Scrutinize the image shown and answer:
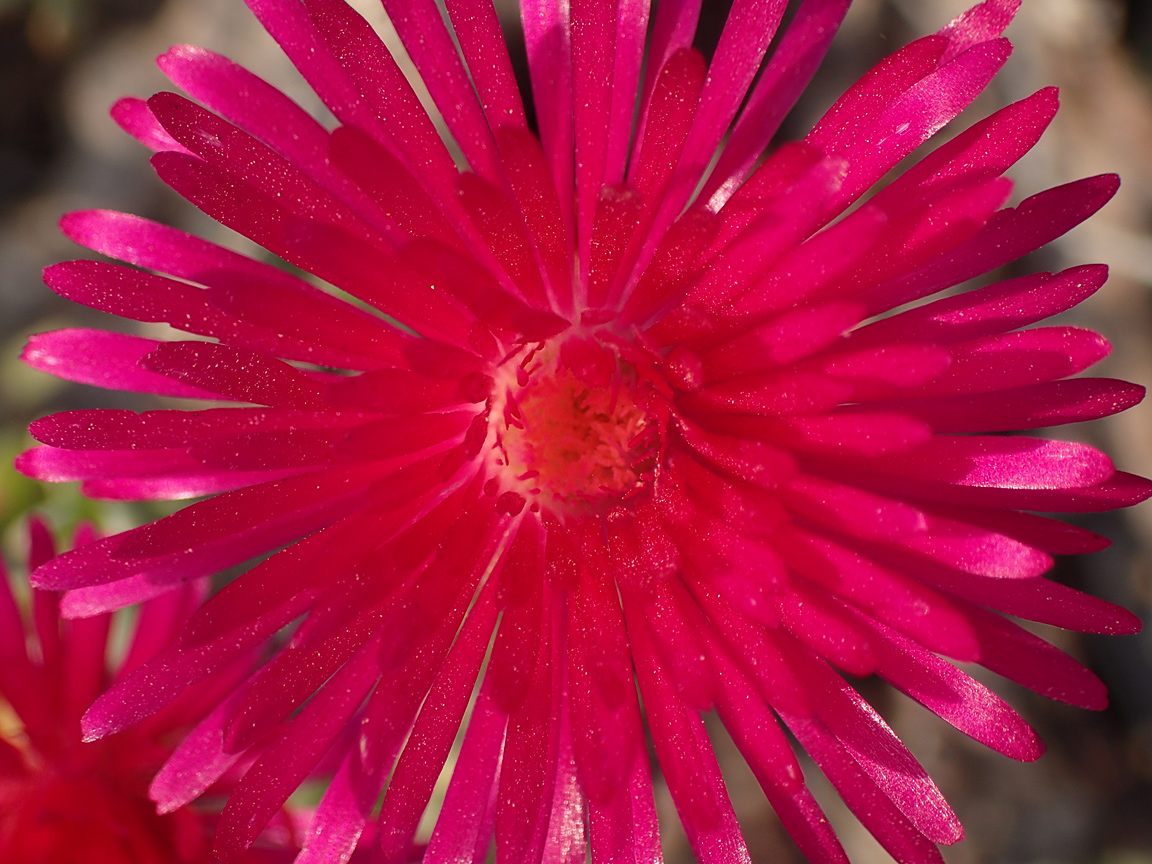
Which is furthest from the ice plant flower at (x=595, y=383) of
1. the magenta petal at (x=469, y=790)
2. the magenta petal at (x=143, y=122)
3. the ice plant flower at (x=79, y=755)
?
the ice plant flower at (x=79, y=755)

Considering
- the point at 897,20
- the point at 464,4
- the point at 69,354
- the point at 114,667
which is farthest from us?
the point at 897,20

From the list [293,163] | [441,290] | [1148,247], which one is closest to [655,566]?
[441,290]

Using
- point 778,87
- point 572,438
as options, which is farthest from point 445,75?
point 572,438

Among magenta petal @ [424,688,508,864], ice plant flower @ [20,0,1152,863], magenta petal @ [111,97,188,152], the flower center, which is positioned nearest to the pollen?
the flower center

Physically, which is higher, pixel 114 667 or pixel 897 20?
pixel 897 20

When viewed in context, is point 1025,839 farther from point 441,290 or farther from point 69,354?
point 69,354

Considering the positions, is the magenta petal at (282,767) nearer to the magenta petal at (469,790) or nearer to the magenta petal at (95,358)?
the magenta petal at (469,790)

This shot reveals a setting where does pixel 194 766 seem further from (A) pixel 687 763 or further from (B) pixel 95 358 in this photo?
(A) pixel 687 763
